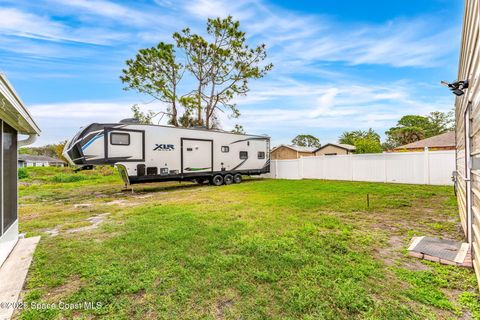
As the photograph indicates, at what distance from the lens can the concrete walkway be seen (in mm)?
2053

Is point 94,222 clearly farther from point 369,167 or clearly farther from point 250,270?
point 369,167

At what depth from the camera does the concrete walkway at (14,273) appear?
6.73 feet

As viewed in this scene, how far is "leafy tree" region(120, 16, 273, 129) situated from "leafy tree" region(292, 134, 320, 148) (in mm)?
42856

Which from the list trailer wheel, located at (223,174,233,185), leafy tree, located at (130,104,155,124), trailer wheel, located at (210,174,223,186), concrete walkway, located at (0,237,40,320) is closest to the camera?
concrete walkway, located at (0,237,40,320)

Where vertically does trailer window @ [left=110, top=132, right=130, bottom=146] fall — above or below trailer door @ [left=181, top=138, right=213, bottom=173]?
above

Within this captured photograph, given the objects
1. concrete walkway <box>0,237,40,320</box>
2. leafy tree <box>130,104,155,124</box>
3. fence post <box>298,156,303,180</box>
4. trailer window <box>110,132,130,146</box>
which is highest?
leafy tree <box>130,104,155,124</box>

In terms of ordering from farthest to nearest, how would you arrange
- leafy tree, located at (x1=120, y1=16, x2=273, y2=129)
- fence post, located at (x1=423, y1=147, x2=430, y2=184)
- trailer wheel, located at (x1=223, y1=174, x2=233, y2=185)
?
leafy tree, located at (x1=120, y1=16, x2=273, y2=129), trailer wheel, located at (x1=223, y1=174, x2=233, y2=185), fence post, located at (x1=423, y1=147, x2=430, y2=184)

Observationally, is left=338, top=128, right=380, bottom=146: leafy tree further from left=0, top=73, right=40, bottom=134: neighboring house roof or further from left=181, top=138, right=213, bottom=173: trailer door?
left=0, top=73, right=40, bottom=134: neighboring house roof

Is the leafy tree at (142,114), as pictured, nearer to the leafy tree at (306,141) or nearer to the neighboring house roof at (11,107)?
the neighboring house roof at (11,107)

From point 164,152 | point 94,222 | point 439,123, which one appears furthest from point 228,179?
point 439,123

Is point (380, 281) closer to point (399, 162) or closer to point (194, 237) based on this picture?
point (194, 237)

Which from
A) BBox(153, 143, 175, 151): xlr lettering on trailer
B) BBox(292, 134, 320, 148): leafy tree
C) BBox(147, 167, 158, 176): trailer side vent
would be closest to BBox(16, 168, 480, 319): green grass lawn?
BBox(147, 167, 158, 176): trailer side vent

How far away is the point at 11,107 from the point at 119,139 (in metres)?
6.62

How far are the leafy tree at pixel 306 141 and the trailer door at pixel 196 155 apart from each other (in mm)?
49660
